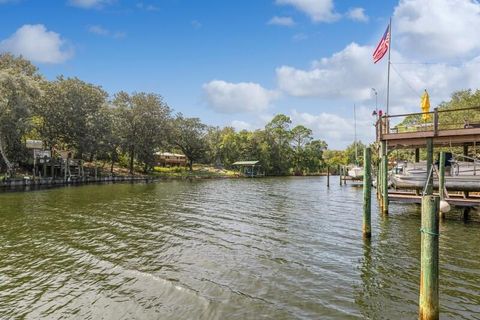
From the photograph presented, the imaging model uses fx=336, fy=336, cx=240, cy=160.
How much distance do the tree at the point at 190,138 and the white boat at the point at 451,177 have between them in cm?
6073

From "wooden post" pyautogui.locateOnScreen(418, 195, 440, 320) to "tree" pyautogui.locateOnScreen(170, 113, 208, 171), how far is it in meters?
71.8

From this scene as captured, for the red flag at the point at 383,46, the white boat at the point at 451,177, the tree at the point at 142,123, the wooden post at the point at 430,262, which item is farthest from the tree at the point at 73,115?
the wooden post at the point at 430,262

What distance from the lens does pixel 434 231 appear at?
19.1 feet

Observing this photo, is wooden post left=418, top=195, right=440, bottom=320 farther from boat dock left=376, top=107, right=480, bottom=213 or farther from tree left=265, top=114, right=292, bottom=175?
tree left=265, top=114, right=292, bottom=175

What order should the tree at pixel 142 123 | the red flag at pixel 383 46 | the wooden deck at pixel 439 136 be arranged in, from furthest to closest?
1. the tree at pixel 142 123
2. the red flag at pixel 383 46
3. the wooden deck at pixel 439 136

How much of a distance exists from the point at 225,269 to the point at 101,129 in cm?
4816

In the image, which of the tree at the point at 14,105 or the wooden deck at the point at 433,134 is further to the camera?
the tree at the point at 14,105

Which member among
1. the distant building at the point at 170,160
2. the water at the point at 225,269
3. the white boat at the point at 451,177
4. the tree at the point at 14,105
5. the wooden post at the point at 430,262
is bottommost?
the water at the point at 225,269

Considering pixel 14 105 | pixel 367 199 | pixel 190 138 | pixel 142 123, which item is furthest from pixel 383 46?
pixel 190 138

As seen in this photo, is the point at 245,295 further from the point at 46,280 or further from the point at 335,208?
the point at 335,208

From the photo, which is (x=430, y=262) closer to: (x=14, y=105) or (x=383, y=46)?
(x=383, y=46)

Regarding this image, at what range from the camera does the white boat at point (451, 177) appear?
53.9ft

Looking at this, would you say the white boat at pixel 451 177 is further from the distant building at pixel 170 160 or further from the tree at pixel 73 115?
the distant building at pixel 170 160

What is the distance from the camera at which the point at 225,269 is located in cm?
992
